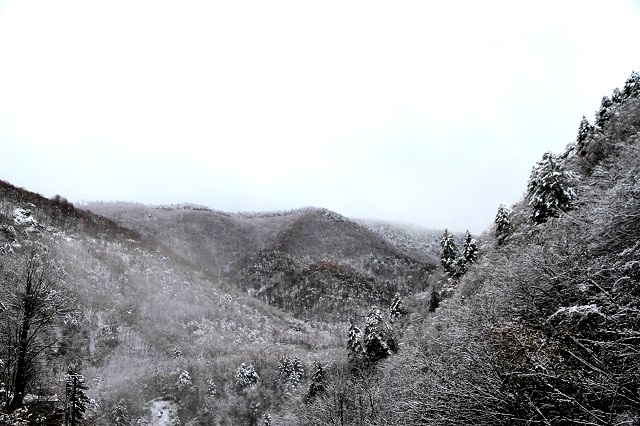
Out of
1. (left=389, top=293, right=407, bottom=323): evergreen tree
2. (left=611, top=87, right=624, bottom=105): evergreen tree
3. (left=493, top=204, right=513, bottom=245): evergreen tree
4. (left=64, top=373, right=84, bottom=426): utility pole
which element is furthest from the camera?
(left=389, top=293, right=407, bottom=323): evergreen tree

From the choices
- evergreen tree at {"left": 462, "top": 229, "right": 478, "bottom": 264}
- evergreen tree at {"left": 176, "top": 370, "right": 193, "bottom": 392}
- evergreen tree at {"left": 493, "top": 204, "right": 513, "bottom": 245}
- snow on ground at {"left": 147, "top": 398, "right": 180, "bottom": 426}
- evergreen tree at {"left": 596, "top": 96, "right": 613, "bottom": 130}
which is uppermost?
evergreen tree at {"left": 596, "top": 96, "right": 613, "bottom": 130}

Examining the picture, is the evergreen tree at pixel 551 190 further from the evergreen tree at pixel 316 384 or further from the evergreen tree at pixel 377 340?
the evergreen tree at pixel 316 384

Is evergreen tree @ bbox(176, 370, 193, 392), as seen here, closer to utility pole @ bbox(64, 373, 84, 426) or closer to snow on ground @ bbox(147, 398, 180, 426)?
snow on ground @ bbox(147, 398, 180, 426)

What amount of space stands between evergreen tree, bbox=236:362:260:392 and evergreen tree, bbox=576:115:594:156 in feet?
189

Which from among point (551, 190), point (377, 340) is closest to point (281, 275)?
point (377, 340)

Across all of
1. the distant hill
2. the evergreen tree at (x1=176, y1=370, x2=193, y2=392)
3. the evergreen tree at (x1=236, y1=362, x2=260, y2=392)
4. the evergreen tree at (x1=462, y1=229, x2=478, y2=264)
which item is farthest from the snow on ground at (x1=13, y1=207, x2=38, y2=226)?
the evergreen tree at (x1=462, y1=229, x2=478, y2=264)

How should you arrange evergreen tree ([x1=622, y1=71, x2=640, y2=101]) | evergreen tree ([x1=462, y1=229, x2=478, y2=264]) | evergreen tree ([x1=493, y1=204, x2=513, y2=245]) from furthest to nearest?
evergreen tree ([x1=462, y1=229, x2=478, y2=264]) → evergreen tree ([x1=493, y1=204, x2=513, y2=245]) → evergreen tree ([x1=622, y1=71, x2=640, y2=101])

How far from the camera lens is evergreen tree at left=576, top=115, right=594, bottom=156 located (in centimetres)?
3014

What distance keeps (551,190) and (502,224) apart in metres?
9.24

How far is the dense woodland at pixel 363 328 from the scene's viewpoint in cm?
1000

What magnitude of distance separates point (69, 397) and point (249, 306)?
3811 inches

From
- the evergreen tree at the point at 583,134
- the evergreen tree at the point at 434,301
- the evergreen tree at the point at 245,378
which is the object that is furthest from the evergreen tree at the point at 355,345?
the evergreen tree at the point at 245,378

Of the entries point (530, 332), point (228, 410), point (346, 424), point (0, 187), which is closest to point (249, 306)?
point (228, 410)

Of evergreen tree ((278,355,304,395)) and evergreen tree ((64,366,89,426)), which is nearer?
evergreen tree ((64,366,89,426))
